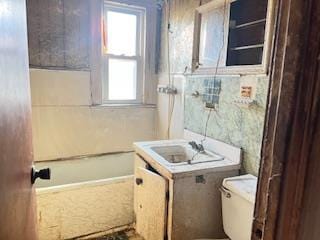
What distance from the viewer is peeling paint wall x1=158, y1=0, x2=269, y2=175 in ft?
5.21

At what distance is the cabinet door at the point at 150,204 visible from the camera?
1607 millimetres

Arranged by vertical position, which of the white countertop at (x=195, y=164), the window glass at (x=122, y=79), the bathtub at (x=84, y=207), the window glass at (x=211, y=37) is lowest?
the bathtub at (x=84, y=207)

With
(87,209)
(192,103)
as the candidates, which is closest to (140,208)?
(87,209)

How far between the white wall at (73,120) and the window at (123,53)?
18 cm

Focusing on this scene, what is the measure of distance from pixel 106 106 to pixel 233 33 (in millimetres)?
1520

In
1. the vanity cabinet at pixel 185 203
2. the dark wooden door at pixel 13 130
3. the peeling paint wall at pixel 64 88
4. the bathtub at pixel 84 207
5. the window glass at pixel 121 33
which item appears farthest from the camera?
the window glass at pixel 121 33

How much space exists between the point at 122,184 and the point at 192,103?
95 centimetres

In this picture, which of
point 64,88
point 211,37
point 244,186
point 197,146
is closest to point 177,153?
point 197,146

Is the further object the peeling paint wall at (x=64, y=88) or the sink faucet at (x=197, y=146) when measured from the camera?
the peeling paint wall at (x=64, y=88)

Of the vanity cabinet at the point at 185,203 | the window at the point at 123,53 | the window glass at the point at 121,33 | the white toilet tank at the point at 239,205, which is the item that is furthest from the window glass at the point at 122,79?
the white toilet tank at the point at 239,205

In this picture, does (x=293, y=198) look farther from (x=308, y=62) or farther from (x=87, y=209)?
(x=87, y=209)

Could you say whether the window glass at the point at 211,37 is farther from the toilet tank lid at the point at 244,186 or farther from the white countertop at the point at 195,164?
the toilet tank lid at the point at 244,186

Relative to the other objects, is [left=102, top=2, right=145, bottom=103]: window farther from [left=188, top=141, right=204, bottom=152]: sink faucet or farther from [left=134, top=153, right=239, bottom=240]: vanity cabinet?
[left=134, top=153, right=239, bottom=240]: vanity cabinet

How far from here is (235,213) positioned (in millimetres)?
1411
